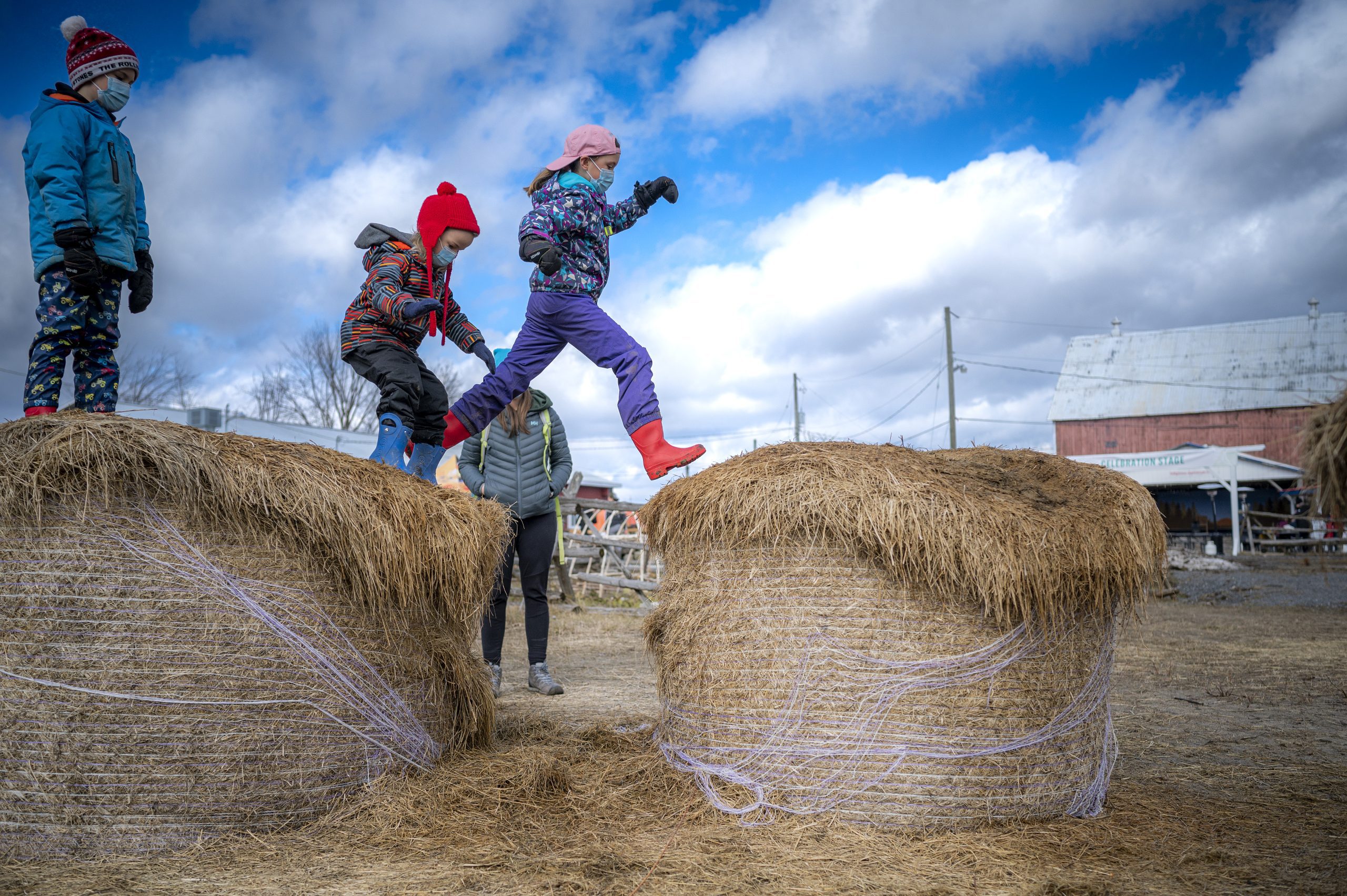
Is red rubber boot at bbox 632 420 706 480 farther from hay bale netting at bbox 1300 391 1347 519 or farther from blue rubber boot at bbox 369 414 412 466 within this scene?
hay bale netting at bbox 1300 391 1347 519

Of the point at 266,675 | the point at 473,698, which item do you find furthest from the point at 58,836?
the point at 473,698

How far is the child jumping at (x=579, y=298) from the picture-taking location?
4.28 m

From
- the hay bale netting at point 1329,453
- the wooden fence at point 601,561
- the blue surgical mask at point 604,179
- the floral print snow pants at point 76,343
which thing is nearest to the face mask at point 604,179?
the blue surgical mask at point 604,179

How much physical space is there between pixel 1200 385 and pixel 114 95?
3976 centimetres

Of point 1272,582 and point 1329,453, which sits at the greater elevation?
point 1329,453

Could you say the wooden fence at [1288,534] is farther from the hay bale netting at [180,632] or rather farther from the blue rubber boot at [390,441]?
the hay bale netting at [180,632]

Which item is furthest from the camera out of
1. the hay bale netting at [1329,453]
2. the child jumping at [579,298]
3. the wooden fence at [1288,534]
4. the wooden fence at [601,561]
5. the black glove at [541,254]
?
the wooden fence at [1288,534]

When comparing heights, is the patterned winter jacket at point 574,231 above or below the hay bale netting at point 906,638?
above

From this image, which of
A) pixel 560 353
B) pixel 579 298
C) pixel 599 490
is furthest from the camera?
pixel 599 490

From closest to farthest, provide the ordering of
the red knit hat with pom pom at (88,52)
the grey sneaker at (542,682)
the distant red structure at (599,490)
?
the red knit hat with pom pom at (88,52) → the grey sneaker at (542,682) → the distant red structure at (599,490)

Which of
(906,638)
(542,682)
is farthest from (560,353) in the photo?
(906,638)

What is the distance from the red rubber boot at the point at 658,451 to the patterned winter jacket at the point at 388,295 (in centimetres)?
122

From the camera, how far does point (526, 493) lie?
18.0ft

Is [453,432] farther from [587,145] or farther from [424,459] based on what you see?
[587,145]
